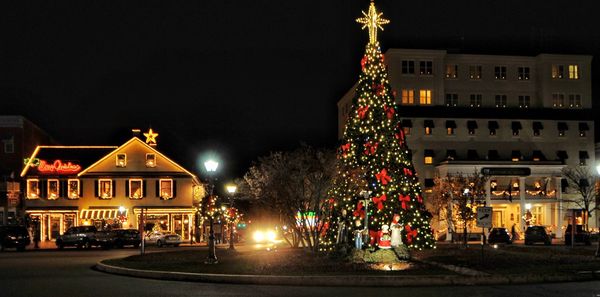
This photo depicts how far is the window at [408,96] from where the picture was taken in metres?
77.2

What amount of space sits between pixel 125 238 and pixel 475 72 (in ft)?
135

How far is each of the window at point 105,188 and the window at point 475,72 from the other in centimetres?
3776

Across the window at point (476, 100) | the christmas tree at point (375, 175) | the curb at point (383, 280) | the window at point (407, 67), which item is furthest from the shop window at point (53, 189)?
the curb at point (383, 280)

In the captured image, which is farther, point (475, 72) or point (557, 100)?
point (557, 100)

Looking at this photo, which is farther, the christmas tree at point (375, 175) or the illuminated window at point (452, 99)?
the illuminated window at point (452, 99)

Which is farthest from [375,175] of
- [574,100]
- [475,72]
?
[574,100]

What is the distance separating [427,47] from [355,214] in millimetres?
46398

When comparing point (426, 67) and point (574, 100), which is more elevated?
point (426, 67)

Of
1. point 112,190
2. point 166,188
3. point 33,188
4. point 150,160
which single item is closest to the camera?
point 33,188

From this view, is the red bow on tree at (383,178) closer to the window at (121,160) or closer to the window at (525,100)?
the window at (121,160)

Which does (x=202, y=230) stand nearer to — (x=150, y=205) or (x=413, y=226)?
(x=150, y=205)

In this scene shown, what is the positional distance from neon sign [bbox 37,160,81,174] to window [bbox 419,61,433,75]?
114 feet

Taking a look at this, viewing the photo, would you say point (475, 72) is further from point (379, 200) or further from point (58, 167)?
point (379, 200)

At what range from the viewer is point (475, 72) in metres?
80.1
